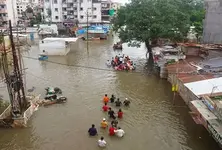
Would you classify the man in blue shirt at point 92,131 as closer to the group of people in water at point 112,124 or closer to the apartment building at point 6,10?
the group of people in water at point 112,124

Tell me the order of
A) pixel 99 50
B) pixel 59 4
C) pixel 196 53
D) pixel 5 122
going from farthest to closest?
pixel 59 4, pixel 99 50, pixel 196 53, pixel 5 122

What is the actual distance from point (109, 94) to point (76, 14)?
52202 mm

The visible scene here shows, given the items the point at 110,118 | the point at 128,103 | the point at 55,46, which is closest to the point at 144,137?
the point at 110,118

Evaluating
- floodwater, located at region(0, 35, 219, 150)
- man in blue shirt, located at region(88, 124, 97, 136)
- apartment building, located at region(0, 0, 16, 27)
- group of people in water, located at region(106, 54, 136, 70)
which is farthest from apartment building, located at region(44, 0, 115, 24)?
man in blue shirt, located at region(88, 124, 97, 136)

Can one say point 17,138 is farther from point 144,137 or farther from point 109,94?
point 109,94

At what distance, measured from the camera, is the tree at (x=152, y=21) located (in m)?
28.0

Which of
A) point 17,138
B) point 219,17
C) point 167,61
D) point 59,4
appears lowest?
point 17,138

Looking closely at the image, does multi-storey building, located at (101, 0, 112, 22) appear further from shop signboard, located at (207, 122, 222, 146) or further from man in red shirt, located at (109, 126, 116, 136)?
shop signboard, located at (207, 122, 222, 146)

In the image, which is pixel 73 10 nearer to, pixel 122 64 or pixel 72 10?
pixel 72 10

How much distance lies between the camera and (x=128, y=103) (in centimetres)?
1834

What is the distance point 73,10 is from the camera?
67938mm

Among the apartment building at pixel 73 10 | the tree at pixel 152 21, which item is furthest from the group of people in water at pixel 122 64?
the apartment building at pixel 73 10

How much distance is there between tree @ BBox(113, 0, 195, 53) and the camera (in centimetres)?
2800

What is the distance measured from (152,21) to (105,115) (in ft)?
51.8
